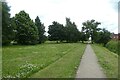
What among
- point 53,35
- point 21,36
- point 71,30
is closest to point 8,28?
point 21,36

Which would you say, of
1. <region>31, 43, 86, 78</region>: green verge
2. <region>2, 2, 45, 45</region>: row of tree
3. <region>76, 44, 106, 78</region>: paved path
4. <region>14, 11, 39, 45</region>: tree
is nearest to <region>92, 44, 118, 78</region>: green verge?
<region>76, 44, 106, 78</region>: paved path

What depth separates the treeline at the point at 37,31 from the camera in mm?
64188

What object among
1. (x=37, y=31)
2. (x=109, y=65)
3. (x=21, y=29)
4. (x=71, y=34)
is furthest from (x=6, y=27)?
(x=71, y=34)

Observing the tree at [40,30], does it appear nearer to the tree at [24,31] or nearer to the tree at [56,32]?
the tree at [56,32]

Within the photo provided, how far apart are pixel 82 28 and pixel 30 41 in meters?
55.0

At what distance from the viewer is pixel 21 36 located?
74.6 metres

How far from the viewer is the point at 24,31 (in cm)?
7575

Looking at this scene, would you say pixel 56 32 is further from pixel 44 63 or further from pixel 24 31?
pixel 44 63

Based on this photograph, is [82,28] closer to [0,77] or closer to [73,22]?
[73,22]

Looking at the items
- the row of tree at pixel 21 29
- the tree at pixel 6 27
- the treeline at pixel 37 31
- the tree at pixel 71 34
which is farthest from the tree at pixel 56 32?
the tree at pixel 6 27

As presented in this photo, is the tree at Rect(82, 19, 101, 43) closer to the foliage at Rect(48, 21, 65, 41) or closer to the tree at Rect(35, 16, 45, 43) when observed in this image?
the foliage at Rect(48, 21, 65, 41)

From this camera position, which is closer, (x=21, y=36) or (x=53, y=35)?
(x=21, y=36)

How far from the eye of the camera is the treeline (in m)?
64.2

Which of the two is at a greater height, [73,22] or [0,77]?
[73,22]
